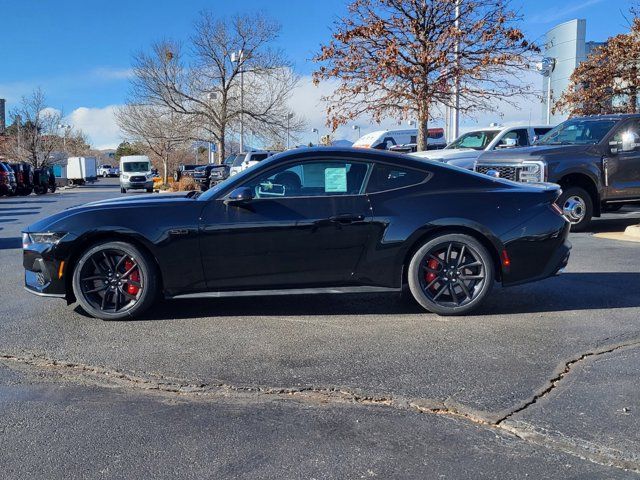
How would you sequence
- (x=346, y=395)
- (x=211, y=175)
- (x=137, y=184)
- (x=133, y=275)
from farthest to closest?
(x=137, y=184)
(x=211, y=175)
(x=133, y=275)
(x=346, y=395)

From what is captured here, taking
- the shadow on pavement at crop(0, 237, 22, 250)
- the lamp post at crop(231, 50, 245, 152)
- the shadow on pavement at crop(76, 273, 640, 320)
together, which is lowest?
the shadow on pavement at crop(76, 273, 640, 320)

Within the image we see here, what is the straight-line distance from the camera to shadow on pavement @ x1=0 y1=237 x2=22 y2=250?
35.6 feet

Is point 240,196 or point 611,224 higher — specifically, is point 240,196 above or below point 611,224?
above

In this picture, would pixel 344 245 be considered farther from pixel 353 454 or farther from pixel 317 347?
pixel 353 454

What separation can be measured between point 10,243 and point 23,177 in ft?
86.1

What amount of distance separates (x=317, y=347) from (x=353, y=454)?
1.66m

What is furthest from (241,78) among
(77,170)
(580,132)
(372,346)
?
(372,346)

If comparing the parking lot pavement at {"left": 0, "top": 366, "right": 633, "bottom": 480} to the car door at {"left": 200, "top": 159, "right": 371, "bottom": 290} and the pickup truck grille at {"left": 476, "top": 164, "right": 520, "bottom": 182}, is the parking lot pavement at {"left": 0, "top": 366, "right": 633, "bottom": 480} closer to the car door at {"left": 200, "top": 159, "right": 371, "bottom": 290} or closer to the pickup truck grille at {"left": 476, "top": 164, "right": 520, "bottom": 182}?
the car door at {"left": 200, "top": 159, "right": 371, "bottom": 290}

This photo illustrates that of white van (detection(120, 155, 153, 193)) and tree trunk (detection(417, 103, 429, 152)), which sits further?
white van (detection(120, 155, 153, 193))

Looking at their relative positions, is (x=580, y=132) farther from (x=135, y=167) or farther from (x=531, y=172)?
(x=135, y=167)

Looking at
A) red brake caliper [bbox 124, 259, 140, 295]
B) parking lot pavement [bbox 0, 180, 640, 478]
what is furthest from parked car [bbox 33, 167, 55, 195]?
red brake caliper [bbox 124, 259, 140, 295]

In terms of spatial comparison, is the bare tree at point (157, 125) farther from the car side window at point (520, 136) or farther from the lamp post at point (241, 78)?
the car side window at point (520, 136)

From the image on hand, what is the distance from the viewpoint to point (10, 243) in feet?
37.4

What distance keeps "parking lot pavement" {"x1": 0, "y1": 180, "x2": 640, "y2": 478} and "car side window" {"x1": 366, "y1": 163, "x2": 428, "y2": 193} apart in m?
1.18
